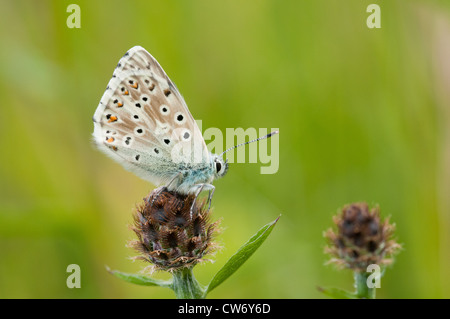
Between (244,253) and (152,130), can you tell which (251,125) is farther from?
(244,253)

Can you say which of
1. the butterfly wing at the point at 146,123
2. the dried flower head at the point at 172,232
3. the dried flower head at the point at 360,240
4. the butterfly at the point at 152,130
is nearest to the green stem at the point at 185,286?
the dried flower head at the point at 172,232

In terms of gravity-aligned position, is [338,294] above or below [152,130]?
below

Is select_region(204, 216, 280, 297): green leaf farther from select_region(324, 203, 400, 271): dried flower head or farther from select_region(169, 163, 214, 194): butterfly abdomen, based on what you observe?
select_region(169, 163, 214, 194): butterfly abdomen

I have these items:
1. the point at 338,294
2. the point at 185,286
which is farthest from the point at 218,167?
the point at 338,294

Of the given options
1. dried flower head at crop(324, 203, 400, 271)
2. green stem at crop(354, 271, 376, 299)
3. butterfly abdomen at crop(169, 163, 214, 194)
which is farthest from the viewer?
butterfly abdomen at crop(169, 163, 214, 194)

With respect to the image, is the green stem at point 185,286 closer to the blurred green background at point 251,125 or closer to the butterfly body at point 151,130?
the butterfly body at point 151,130

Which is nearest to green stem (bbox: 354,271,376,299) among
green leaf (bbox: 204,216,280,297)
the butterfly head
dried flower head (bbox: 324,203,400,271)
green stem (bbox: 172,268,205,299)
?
dried flower head (bbox: 324,203,400,271)

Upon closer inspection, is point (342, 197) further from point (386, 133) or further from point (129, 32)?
point (129, 32)
